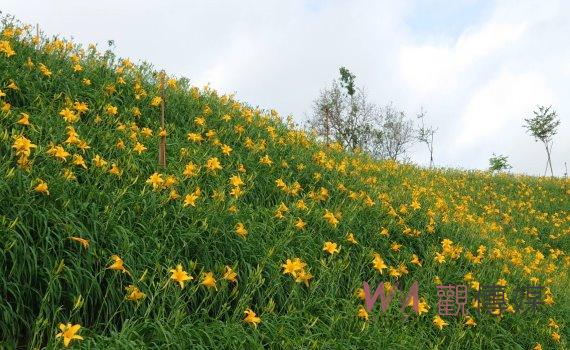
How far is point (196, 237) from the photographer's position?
375 cm

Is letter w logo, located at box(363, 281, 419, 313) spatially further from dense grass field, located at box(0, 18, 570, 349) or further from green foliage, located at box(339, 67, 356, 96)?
green foliage, located at box(339, 67, 356, 96)

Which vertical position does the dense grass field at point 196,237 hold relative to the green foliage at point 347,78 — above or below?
below

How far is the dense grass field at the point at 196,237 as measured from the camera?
2949mm

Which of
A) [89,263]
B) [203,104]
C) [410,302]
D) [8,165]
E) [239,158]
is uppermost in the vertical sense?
[203,104]

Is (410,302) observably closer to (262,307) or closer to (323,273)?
(323,273)

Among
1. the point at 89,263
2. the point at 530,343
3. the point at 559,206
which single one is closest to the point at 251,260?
the point at 89,263

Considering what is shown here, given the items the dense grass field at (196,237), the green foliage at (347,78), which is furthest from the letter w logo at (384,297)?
the green foliage at (347,78)

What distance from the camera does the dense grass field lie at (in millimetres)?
2949

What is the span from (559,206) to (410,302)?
35.2 ft

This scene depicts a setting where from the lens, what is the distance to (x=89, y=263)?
3.04 m

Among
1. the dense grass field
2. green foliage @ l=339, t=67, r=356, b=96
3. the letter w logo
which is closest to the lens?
the dense grass field

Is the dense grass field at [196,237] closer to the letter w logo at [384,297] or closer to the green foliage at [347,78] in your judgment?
the letter w logo at [384,297]

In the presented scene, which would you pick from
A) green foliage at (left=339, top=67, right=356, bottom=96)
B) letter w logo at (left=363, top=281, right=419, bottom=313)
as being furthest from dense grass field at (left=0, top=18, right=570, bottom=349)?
green foliage at (left=339, top=67, right=356, bottom=96)

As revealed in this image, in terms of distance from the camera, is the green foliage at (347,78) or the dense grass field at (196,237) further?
the green foliage at (347,78)
